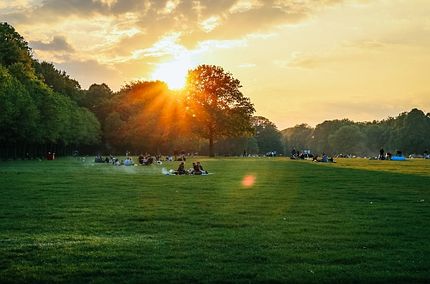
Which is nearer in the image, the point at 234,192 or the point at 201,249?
the point at 201,249

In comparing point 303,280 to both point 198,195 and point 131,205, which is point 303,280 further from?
point 198,195

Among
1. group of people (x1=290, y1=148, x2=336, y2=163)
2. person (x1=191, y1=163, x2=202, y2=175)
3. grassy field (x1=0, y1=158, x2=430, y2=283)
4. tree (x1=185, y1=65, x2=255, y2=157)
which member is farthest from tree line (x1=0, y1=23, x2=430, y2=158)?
grassy field (x1=0, y1=158, x2=430, y2=283)

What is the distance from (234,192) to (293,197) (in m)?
3.58

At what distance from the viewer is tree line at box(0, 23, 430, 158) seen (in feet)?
265

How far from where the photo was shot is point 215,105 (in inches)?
4107

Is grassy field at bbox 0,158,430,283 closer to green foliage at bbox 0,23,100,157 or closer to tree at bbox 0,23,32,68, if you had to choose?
green foliage at bbox 0,23,100,157

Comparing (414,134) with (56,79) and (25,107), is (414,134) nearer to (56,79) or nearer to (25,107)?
(56,79)

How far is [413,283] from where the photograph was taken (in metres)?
9.23

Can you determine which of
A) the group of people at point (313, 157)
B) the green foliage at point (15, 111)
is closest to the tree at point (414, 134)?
the group of people at point (313, 157)

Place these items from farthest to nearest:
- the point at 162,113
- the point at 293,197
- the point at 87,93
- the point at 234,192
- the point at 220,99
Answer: the point at 87,93
the point at 162,113
the point at 220,99
the point at 234,192
the point at 293,197

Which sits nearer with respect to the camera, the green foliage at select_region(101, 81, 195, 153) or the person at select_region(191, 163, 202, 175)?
the person at select_region(191, 163, 202, 175)

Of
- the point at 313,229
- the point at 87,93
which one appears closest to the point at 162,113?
the point at 87,93

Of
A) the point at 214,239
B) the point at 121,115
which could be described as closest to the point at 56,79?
the point at 121,115

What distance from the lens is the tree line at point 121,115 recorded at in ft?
265
